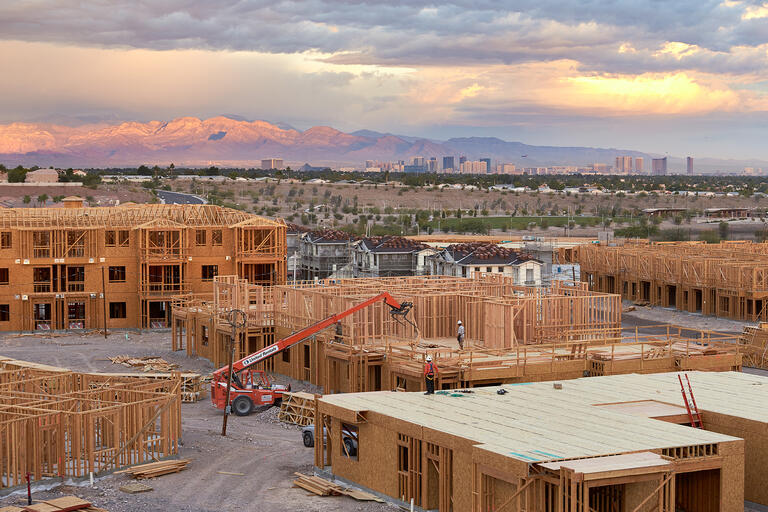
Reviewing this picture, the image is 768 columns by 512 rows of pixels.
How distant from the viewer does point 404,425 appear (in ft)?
80.3

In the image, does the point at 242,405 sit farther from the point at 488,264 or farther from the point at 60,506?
the point at 488,264

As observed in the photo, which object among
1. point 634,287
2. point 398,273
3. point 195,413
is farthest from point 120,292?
point 634,287

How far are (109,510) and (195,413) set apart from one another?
1281cm

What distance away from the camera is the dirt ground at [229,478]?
25.0 metres

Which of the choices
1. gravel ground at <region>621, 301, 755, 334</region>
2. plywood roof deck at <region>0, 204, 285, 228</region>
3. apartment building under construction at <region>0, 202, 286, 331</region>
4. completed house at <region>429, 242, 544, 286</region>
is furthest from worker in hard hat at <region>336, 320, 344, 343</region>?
completed house at <region>429, 242, 544, 286</region>

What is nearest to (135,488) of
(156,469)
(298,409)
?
(156,469)

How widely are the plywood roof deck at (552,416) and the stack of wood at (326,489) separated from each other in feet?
6.58

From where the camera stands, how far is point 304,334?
36.5 m

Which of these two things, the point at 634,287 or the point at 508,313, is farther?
the point at 634,287

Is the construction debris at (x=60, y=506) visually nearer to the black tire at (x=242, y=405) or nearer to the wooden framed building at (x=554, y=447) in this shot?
the wooden framed building at (x=554, y=447)

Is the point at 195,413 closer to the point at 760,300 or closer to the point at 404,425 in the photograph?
the point at 404,425

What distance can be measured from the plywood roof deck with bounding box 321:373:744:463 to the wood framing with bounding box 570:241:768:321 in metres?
32.6

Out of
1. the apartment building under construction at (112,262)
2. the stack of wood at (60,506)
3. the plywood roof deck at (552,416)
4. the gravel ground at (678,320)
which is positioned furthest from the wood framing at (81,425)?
the gravel ground at (678,320)

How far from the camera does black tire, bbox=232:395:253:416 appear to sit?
36438 millimetres
